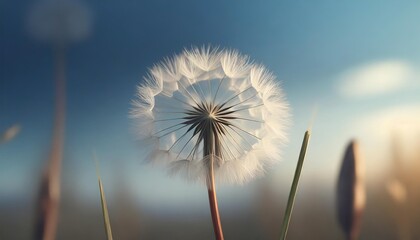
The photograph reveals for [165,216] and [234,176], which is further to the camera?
[165,216]

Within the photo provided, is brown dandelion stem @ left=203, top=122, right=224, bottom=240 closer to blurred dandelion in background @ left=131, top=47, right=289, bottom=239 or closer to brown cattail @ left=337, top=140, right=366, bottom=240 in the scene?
blurred dandelion in background @ left=131, top=47, right=289, bottom=239

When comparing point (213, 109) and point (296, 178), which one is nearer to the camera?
point (296, 178)

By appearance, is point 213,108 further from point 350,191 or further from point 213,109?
point 350,191

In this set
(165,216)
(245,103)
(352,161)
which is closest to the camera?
(352,161)

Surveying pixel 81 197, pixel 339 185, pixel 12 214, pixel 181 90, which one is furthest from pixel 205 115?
pixel 12 214

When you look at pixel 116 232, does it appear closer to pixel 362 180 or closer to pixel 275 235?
pixel 275 235

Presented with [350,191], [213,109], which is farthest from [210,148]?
[350,191]
